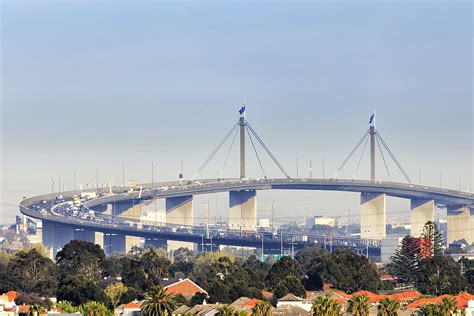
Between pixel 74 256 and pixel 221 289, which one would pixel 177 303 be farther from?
pixel 74 256

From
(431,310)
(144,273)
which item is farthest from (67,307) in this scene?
(144,273)

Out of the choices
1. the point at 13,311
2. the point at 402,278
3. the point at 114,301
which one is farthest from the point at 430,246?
the point at 13,311

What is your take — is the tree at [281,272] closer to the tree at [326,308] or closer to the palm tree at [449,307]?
the palm tree at [449,307]

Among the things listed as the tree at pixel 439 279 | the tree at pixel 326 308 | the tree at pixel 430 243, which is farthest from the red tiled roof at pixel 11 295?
the tree at pixel 430 243

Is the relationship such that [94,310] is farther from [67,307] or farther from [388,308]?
[388,308]

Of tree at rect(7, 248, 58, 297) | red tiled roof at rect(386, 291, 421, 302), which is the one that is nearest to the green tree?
tree at rect(7, 248, 58, 297)

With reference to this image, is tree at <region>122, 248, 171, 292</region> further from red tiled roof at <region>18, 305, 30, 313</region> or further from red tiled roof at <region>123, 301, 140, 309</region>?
red tiled roof at <region>18, 305, 30, 313</region>
